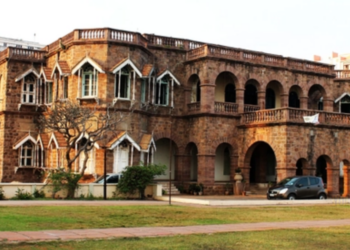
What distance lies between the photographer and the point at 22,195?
24.6 m

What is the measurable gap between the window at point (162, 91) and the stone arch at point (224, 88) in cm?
353

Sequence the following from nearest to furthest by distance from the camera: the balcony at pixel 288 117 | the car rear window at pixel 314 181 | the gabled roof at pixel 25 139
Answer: the car rear window at pixel 314 181 → the balcony at pixel 288 117 → the gabled roof at pixel 25 139

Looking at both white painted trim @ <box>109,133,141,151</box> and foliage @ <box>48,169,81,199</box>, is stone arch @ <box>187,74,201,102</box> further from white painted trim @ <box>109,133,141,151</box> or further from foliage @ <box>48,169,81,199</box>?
foliage @ <box>48,169,81,199</box>

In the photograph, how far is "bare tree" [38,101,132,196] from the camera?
27.5 meters

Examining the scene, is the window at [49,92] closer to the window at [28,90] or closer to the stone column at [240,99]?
the window at [28,90]

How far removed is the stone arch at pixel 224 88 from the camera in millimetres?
36312

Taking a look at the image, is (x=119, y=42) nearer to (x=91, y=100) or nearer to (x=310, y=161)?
(x=91, y=100)

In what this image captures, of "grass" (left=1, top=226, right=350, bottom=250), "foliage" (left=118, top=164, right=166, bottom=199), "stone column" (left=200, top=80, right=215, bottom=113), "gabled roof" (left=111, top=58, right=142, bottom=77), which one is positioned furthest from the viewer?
"stone column" (left=200, top=80, right=215, bottom=113)

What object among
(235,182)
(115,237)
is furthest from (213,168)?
(115,237)

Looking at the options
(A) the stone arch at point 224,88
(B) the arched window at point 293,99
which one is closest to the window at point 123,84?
(A) the stone arch at point 224,88

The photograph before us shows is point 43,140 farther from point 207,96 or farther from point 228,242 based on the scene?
point 228,242

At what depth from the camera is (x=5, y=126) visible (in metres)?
34.2

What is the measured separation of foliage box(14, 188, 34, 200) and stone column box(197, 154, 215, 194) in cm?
1159

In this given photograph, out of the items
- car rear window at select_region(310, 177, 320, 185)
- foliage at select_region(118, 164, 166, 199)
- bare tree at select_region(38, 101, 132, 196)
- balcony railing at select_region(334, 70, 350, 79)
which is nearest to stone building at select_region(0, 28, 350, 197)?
bare tree at select_region(38, 101, 132, 196)
